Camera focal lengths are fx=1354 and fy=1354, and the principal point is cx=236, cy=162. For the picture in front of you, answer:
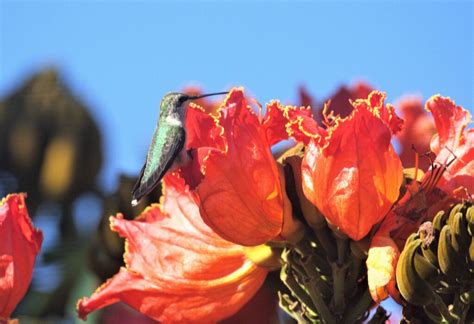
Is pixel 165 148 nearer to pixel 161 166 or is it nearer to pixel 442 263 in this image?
pixel 161 166

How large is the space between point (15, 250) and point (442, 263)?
1.03 meters

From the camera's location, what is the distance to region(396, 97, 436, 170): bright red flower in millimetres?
3818

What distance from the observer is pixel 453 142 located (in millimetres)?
3025

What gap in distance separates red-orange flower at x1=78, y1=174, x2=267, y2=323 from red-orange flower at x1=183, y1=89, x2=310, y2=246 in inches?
5.2

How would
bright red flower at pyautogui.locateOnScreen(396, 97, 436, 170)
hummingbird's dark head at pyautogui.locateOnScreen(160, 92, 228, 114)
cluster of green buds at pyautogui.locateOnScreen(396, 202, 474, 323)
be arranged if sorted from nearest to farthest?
cluster of green buds at pyautogui.locateOnScreen(396, 202, 474, 323), hummingbird's dark head at pyautogui.locateOnScreen(160, 92, 228, 114), bright red flower at pyautogui.locateOnScreen(396, 97, 436, 170)

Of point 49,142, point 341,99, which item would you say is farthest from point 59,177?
point 341,99

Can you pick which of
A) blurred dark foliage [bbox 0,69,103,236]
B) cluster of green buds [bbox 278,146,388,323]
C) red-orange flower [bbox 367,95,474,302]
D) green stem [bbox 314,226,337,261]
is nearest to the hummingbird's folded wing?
cluster of green buds [bbox 278,146,388,323]

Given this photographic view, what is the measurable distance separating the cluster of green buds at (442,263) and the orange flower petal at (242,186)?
13.8 inches

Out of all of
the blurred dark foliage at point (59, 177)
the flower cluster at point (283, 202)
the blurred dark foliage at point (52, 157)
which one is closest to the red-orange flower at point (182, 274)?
the flower cluster at point (283, 202)

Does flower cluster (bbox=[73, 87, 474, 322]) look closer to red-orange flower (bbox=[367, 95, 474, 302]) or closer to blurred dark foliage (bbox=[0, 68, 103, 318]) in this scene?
red-orange flower (bbox=[367, 95, 474, 302])

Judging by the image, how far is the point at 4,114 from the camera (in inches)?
566

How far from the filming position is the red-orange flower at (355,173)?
9.05 feet

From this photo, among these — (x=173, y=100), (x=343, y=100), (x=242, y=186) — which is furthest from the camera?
(x=343, y=100)

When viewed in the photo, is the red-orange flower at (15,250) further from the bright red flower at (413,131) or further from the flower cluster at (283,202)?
the bright red flower at (413,131)
